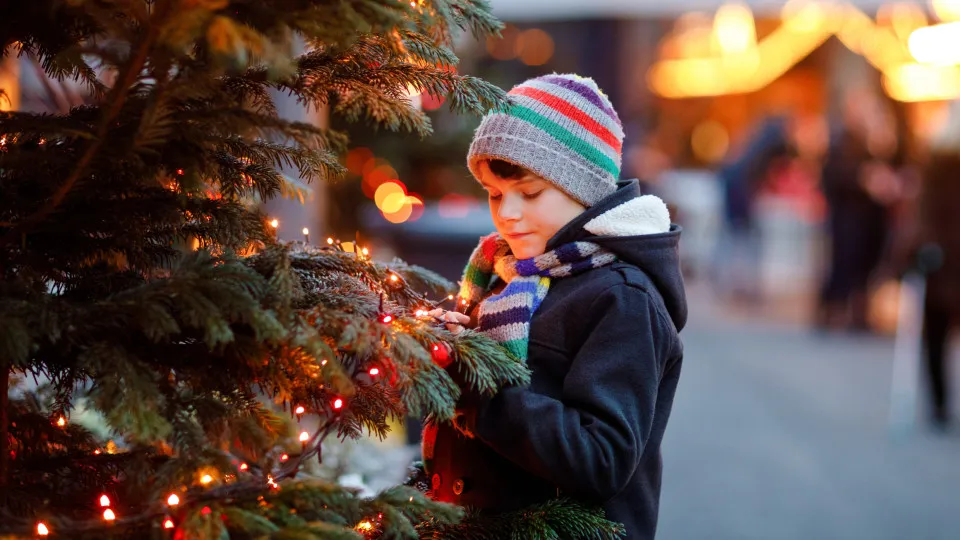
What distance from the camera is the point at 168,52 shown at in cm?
155

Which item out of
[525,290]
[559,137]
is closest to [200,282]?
[525,290]

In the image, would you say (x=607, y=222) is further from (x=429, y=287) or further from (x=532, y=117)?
(x=429, y=287)

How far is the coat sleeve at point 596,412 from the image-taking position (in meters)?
1.90

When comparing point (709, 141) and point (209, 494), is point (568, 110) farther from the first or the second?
point (709, 141)

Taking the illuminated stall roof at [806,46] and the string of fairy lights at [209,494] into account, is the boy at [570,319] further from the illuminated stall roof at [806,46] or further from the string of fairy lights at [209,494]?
the illuminated stall roof at [806,46]

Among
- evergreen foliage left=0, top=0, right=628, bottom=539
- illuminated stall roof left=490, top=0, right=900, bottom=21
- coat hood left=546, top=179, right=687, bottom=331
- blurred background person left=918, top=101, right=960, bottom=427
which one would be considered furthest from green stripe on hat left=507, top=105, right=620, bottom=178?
illuminated stall roof left=490, top=0, right=900, bottom=21

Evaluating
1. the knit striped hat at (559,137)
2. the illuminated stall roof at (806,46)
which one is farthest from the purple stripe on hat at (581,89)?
the illuminated stall roof at (806,46)

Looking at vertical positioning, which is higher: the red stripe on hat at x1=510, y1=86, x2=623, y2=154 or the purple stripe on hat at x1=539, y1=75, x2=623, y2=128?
the purple stripe on hat at x1=539, y1=75, x2=623, y2=128

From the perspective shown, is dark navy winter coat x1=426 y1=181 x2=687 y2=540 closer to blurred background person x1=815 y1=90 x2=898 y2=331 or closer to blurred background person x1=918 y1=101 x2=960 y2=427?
blurred background person x1=918 y1=101 x2=960 y2=427

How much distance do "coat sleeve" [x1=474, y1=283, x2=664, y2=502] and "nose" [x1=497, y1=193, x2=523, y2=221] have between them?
273 mm

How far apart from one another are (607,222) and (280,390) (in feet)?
2.50

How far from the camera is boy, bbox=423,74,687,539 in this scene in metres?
1.93

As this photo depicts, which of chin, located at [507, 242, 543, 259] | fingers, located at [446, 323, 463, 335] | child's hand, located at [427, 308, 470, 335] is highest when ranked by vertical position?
chin, located at [507, 242, 543, 259]

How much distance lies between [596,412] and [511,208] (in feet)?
1.61
